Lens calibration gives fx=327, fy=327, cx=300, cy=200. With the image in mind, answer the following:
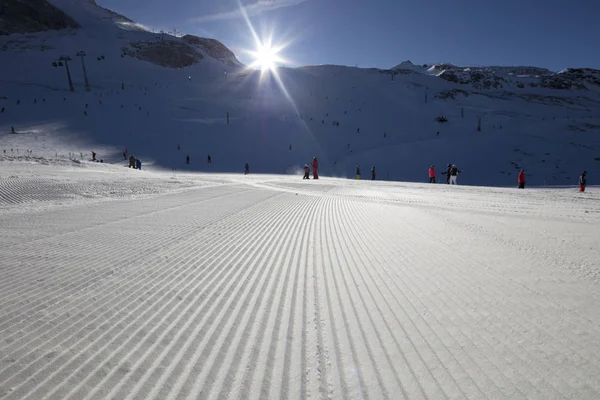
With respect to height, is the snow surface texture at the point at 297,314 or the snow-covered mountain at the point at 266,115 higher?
the snow-covered mountain at the point at 266,115

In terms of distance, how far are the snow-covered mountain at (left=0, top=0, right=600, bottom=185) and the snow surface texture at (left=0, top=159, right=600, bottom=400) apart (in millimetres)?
25850

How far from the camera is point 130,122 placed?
39.3m

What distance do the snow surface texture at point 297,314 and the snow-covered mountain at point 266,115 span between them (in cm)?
2585

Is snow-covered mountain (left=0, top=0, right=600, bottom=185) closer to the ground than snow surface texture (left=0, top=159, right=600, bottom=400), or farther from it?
farther from it

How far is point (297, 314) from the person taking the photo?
2537 millimetres

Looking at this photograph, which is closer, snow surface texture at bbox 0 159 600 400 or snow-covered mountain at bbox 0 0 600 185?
snow surface texture at bbox 0 159 600 400

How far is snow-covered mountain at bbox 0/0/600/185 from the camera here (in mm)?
33625

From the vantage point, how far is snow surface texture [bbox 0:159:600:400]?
1.75 m

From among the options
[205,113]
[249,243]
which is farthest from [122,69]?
Answer: [249,243]

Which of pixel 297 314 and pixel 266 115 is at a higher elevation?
pixel 266 115

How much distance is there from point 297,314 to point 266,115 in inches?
1754

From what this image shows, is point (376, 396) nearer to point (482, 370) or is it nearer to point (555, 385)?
point (482, 370)

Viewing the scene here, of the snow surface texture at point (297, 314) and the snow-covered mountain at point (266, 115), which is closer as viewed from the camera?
the snow surface texture at point (297, 314)

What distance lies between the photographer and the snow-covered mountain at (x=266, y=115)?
110ft
